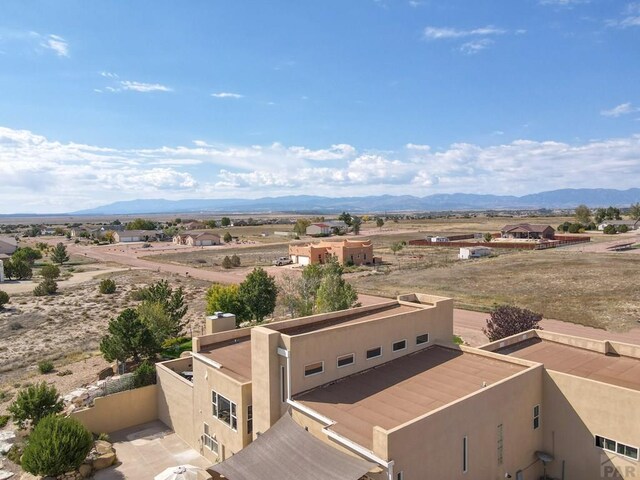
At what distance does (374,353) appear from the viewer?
17.9 meters

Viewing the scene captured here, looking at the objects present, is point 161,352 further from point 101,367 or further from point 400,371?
point 400,371

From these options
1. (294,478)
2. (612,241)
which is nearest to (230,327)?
(294,478)

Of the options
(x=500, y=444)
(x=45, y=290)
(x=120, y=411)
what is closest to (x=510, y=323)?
(x=500, y=444)

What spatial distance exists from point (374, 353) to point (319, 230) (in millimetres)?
133466

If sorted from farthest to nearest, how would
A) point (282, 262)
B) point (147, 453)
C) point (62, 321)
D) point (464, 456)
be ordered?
point (282, 262) → point (62, 321) → point (147, 453) → point (464, 456)

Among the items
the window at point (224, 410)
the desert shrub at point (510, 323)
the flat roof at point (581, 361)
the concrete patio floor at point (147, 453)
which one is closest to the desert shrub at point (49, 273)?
the concrete patio floor at point (147, 453)

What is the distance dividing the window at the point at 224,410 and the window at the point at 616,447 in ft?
41.6

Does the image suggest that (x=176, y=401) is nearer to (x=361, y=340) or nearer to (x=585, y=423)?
(x=361, y=340)

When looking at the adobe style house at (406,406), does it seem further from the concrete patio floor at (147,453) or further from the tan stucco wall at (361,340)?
the concrete patio floor at (147,453)

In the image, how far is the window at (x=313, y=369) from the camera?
51.9 feet

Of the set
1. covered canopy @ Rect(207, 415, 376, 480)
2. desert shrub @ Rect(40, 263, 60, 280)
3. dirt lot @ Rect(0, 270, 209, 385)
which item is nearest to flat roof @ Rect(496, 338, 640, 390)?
covered canopy @ Rect(207, 415, 376, 480)

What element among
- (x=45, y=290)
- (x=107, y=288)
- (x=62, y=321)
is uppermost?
(x=107, y=288)

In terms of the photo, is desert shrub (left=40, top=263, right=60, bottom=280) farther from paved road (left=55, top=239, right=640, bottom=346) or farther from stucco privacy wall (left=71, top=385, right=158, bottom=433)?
stucco privacy wall (left=71, top=385, right=158, bottom=433)

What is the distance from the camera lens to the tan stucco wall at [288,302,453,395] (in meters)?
15.6
